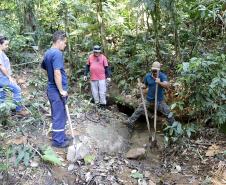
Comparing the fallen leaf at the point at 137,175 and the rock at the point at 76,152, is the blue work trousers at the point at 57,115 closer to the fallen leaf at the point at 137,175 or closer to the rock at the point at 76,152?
the rock at the point at 76,152

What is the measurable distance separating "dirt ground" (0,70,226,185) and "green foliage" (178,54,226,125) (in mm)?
769

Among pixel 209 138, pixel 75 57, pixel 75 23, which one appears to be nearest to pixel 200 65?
pixel 209 138

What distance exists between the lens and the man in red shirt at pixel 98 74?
29.3ft

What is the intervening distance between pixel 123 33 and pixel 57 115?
21.5 ft

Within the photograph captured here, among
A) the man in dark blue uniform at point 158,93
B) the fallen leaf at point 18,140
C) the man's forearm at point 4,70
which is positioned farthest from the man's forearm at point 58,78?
the man in dark blue uniform at point 158,93

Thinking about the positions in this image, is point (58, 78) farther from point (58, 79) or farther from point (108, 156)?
point (108, 156)

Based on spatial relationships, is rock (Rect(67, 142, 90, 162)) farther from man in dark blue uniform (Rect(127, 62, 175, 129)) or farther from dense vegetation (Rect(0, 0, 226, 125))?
dense vegetation (Rect(0, 0, 226, 125))

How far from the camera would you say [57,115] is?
616 centimetres

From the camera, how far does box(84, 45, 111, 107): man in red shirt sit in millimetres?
8930

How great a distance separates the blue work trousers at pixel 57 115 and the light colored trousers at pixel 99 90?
2.84 meters

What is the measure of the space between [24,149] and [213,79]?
346cm

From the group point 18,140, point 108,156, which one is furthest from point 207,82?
point 18,140

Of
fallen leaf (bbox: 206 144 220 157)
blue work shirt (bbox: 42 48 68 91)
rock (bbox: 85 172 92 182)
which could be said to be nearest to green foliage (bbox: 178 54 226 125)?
fallen leaf (bbox: 206 144 220 157)

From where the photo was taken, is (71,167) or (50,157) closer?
(50,157)
